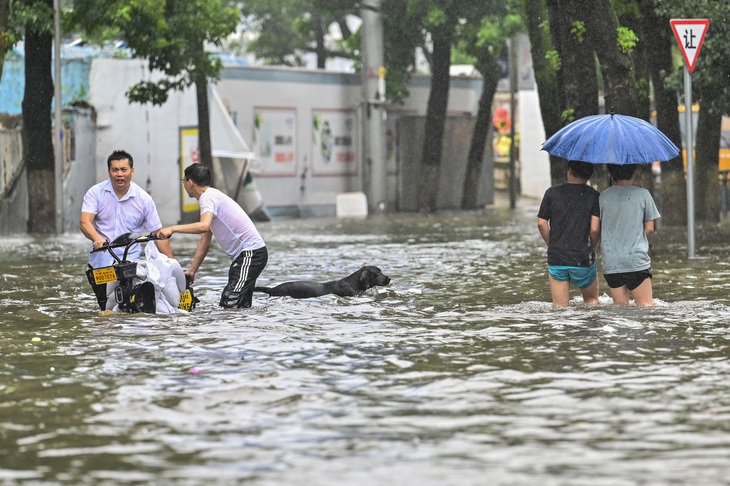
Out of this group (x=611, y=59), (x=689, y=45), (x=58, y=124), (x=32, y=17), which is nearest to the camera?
(x=689, y=45)

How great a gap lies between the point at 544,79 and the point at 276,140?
1283 centimetres

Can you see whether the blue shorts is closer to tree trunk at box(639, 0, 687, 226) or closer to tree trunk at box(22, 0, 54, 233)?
tree trunk at box(639, 0, 687, 226)

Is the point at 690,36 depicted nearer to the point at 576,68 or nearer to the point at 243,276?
the point at 576,68

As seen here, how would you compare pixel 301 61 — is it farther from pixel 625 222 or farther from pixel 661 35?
pixel 625 222

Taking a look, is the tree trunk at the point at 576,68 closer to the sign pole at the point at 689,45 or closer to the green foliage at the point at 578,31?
the green foliage at the point at 578,31

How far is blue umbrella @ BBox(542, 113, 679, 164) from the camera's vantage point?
37.6 ft

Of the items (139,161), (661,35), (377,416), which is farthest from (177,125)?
(377,416)

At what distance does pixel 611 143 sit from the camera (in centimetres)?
1152

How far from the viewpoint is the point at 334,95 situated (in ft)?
124

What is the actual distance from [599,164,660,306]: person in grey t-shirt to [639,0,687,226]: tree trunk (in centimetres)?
1467

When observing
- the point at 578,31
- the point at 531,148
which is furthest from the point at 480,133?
the point at 578,31

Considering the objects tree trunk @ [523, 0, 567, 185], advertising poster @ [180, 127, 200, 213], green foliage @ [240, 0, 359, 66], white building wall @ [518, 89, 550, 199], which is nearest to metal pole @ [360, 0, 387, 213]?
advertising poster @ [180, 127, 200, 213]

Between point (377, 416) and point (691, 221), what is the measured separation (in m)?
11.5

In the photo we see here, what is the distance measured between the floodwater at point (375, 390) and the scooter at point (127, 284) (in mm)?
170
